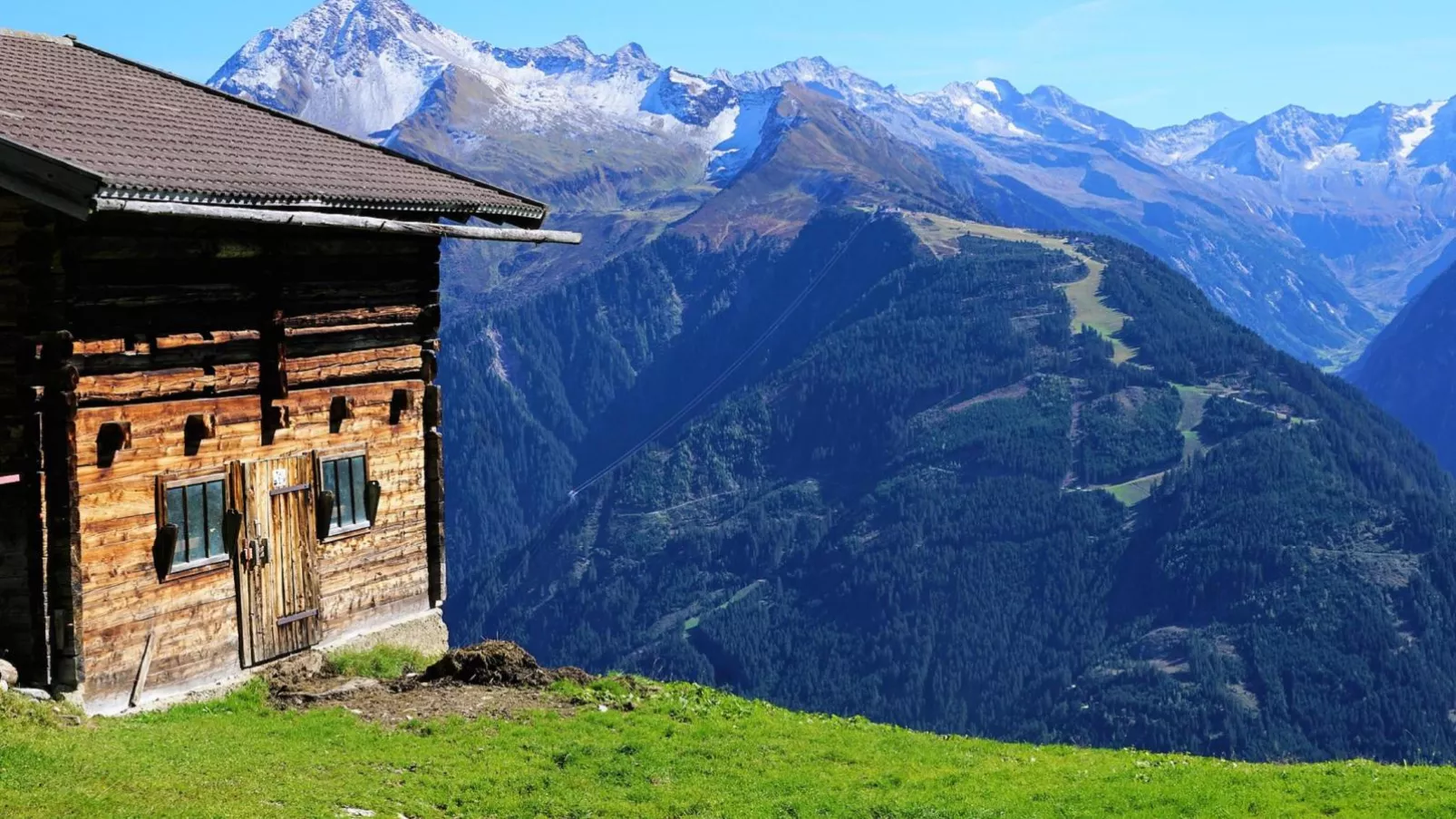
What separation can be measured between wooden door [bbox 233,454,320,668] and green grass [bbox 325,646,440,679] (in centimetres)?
52

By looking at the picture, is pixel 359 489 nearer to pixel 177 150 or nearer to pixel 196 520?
pixel 196 520

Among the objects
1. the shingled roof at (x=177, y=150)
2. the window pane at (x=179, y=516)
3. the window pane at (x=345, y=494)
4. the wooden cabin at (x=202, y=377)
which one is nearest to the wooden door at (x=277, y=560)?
the wooden cabin at (x=202, y=377)

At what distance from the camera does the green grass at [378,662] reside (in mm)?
22531

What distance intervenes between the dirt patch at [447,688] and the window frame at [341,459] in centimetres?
200

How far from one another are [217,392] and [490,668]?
5.47 meters

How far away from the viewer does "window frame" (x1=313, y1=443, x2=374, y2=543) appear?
73.6ft

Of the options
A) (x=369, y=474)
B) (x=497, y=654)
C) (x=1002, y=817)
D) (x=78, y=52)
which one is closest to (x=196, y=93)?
(x=78, y=52)

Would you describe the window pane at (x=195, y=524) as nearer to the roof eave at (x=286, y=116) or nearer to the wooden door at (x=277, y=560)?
the wooden door at (x=277, y=560)

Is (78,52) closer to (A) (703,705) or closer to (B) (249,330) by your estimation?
(B) (249,330)

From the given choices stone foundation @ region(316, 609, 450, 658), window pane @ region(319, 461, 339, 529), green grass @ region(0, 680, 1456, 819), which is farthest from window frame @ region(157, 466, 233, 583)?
stone foundation @ region(316, 609, 450, 658)

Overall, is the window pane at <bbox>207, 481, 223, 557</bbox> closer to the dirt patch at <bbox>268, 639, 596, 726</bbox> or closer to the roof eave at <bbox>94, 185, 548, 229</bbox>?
the dirt patch at <bbox>268, 639, 596, 726</bbox>

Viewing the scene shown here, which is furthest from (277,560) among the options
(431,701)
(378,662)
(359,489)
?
(431,701)

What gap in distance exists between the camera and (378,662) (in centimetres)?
2320

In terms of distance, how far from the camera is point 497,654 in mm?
22375
